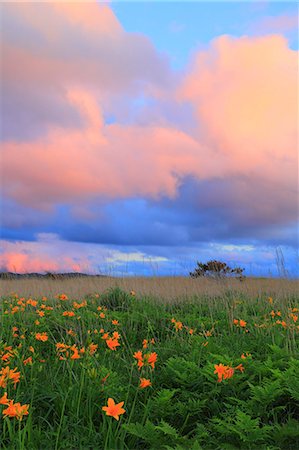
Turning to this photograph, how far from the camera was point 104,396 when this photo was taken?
3.95 m

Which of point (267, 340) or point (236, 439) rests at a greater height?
point (267, 340)

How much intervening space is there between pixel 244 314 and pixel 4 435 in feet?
17.9

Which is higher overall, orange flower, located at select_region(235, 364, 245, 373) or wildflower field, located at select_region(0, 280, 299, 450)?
orange flower, located at select_region(235, 364, 245, 373)

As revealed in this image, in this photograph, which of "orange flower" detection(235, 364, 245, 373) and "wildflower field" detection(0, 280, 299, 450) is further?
"orange flower" detection(235, 364, 245, 373)

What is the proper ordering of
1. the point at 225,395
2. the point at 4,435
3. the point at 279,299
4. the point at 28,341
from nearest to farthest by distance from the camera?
the point at 4,435
the point at 225,395
the point at 28,341
the point at 279,299

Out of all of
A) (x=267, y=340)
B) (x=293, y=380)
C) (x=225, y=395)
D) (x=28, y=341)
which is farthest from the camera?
(x=28, y=341)

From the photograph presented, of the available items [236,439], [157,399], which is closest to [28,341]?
[157,399]

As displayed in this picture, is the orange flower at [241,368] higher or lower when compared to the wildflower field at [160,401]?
higher

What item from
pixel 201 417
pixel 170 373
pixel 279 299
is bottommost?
pixel 201 417

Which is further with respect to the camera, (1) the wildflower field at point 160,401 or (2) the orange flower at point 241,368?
(2) the orange flower at point 241,368

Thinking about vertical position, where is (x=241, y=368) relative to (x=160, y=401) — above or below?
above

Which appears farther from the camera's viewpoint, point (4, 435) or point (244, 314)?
point (244, 314)

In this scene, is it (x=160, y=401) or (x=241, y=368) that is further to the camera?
(x=241, y=368)

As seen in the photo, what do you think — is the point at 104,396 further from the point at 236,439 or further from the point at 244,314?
the point at 244,314
